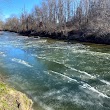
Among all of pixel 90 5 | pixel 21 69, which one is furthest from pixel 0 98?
pixel 90 5

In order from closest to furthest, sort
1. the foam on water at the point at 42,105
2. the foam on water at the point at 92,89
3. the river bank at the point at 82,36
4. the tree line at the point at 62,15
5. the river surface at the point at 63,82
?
the foam on water at the point at 42,105, the river surface at the point at 63,82, the foam on water at the point at 92,89, the river bank at the point at 82,36, the tree line at the point at 62,15

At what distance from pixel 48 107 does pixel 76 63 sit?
1119 centimetres

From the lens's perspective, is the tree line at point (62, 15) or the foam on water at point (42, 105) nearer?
the foam on water at point (42, 105)

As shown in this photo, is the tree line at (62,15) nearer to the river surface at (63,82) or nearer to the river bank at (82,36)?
the river bank at (82,36)

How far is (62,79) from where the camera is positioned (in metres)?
15.9

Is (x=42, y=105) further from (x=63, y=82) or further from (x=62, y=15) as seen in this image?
(x=62, y=15)

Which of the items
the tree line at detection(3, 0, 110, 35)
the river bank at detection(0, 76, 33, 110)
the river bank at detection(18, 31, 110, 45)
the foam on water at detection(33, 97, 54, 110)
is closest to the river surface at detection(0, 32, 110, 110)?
the foam on water at detection(33, 97, 54, 110)

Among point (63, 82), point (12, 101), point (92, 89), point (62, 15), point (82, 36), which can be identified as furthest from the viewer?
point (62, 15)

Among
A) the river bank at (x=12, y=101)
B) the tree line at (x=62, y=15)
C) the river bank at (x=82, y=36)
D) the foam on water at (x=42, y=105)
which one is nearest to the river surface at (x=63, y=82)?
the foam on water at (x=42, y=105)

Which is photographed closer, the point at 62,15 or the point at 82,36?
the point at 82,36

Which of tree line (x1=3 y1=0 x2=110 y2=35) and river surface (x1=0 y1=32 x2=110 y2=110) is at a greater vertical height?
tree line (x1=3 y1=0 x2=110 y2=35)

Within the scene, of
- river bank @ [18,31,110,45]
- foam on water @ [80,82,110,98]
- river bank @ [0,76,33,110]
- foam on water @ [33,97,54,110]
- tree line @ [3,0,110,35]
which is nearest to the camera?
river bank @ [0,76,33,110]

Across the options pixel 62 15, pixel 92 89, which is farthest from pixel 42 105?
pixel 62 15

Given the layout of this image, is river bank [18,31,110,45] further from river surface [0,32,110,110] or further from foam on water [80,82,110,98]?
foam on water [80,82,110,98]
